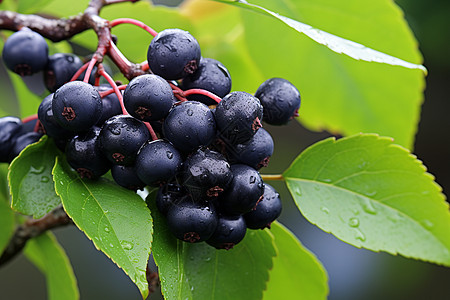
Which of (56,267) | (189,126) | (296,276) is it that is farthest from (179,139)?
(56,267)

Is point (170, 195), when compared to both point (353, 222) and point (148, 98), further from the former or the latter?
point (353, 222)

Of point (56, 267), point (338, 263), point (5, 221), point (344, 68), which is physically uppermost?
point (344, 68)

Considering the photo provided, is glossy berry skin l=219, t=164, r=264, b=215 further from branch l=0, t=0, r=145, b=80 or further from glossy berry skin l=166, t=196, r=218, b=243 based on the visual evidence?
branch l=0, t=0, r=145, b=80

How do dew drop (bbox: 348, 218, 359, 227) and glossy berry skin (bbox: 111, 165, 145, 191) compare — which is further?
dew drop (bbox: 348, 218, 359, 227)

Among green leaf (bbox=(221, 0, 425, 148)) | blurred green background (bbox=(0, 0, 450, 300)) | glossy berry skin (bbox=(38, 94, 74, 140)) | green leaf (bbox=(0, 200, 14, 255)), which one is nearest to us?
glossy berry skin (bbox=(38, 94, 74, 140))

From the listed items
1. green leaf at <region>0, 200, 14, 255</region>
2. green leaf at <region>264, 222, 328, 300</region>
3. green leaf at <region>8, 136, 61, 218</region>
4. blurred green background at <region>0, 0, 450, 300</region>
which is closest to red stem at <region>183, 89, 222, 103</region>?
green leaf at <region>8, 136, 61, 218</region>

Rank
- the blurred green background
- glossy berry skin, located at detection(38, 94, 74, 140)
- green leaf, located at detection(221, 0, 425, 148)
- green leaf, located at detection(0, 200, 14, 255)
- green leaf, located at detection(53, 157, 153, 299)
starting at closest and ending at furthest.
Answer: green leaf, located at detection(53, 157, 153, 299)
glossy berry skin, located at detection(38, 94, 74, 140)
green leaf, located at detection(0, 200, 14, 255)
green leaf, located at detection(221, 0, 425, 148)
the blurred green background
